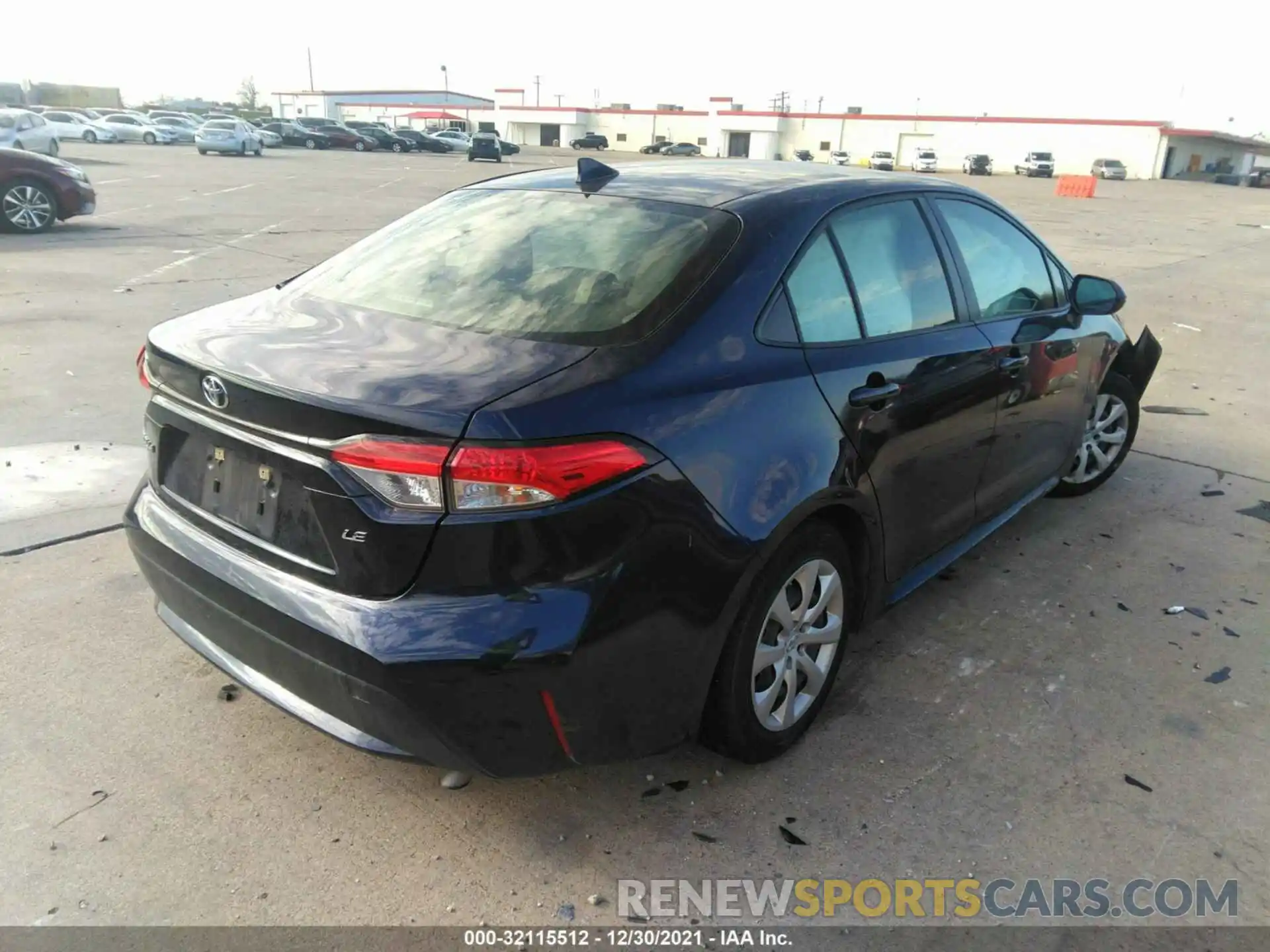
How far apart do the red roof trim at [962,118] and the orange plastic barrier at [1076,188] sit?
1285 inches

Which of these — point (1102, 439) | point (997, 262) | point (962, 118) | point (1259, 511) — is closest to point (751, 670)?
point (997, 262)

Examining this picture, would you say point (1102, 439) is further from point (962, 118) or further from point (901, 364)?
point (962, 118)

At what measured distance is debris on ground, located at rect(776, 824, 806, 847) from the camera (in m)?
2.57

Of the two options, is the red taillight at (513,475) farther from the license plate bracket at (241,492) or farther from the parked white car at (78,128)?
the parked white car at (78,128)

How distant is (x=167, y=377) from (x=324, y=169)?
1423 inches

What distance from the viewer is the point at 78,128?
47812mm

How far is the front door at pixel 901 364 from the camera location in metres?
2.86

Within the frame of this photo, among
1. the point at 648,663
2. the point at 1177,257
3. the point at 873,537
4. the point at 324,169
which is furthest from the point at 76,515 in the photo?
the point at 324,169

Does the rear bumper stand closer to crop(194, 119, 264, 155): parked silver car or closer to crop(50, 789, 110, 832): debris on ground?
crop(50, 789, 110, 832): debris on ground

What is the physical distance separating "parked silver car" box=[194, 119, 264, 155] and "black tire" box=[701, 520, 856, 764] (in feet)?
153

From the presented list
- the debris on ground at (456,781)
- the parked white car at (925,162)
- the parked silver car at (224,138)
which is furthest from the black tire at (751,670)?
the parked white car at (925,162)

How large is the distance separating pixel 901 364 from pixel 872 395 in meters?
0.25

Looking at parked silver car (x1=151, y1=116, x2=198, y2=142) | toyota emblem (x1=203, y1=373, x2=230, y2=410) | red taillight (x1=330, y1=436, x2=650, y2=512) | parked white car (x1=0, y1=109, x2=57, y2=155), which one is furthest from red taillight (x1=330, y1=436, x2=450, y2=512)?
parked silver car (x1=151, y1=116, x2=198, y2=142)

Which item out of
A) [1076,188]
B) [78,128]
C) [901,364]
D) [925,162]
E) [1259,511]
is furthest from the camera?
[925,162]
